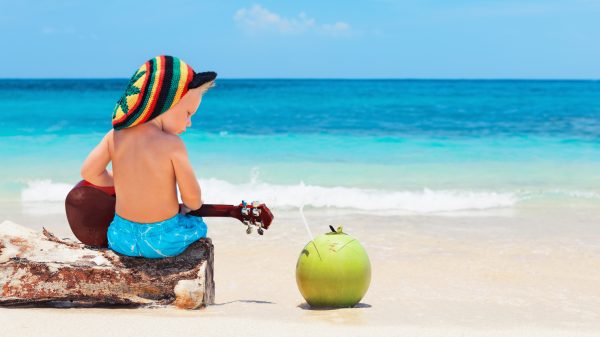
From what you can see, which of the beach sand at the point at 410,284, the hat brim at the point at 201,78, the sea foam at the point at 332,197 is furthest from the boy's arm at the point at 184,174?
the sea foam at the point at 332,197

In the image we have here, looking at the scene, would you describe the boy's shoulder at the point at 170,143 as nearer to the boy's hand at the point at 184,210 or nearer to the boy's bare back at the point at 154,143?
the boy's bare back at the point at 154,143

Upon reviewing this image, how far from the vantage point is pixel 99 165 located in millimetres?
4230

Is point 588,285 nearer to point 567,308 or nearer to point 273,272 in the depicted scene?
point 567,308

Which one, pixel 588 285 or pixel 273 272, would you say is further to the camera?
pixel 273 272

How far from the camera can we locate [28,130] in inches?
808

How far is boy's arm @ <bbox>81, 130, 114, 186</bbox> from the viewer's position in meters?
4.18

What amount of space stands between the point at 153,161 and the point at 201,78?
20.6 inches

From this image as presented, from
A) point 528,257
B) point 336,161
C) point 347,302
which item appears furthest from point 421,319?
point 336,161

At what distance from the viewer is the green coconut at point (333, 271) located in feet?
14.3

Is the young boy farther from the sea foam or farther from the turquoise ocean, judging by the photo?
the sea foam

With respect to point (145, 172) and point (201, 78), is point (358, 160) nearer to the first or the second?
point (201, 78)

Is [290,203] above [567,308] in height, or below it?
above

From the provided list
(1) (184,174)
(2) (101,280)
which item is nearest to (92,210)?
(2) (101,280)

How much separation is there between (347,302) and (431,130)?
18.1 metres
